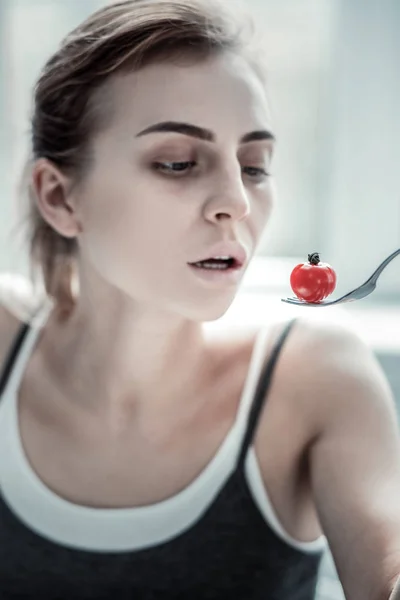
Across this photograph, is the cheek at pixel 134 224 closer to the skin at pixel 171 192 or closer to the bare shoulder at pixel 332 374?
the skin at pixel 171 192

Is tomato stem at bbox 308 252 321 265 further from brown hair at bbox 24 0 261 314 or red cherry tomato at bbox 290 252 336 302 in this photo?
brown hair at bbox 24 0 261 314

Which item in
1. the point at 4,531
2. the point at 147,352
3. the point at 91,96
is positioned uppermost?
the point at 91,96

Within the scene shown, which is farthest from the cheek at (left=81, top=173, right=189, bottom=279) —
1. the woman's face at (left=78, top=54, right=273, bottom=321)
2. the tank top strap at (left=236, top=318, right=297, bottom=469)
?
the tank top strap at (left=236, top=318, right=297, bottom=469)

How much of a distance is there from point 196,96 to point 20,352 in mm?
367

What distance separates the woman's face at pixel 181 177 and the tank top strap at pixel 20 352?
22 cm

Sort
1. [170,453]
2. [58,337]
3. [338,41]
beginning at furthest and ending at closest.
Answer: [338,41] → [58,337] → [170,453]

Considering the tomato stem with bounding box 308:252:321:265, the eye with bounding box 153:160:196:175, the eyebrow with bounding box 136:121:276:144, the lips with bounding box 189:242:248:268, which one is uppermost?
the eyebrow with bounding box 136:121:276:144

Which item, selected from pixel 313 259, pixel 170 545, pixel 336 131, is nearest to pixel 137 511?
pixel 170 545

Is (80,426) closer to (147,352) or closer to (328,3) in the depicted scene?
(147,352)

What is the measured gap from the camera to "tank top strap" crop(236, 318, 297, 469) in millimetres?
808

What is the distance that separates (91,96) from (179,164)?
0.40ft

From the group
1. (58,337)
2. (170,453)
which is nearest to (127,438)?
(170,453)

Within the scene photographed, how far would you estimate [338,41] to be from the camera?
1.12 metres

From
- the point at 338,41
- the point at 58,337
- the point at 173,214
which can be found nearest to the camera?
the point at 173,214
